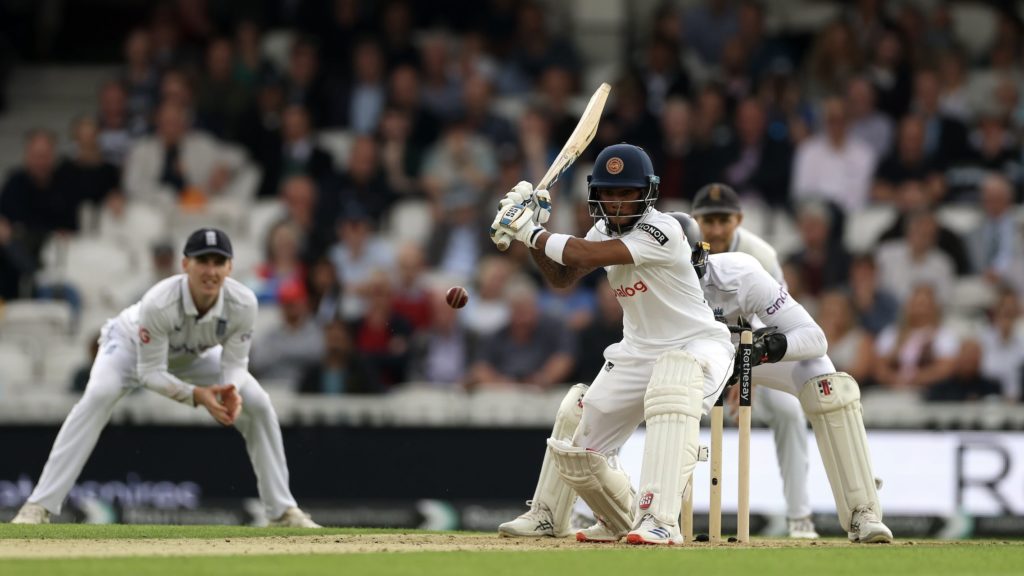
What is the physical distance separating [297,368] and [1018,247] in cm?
618

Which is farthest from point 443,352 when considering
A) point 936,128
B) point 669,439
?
point 669,439

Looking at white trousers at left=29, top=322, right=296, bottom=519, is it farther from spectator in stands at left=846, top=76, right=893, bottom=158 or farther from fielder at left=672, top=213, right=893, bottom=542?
spectator in stands at left=846, top=76, right=893, bottom=158

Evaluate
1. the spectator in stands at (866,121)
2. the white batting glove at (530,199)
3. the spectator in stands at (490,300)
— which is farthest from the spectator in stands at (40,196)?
the white batting glove at (530,199)

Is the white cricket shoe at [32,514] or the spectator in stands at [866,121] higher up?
the spectator in stands at [866,121]

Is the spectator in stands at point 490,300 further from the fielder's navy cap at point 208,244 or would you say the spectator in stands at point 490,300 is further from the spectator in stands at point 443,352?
the fielder's navy cap at point 208,244

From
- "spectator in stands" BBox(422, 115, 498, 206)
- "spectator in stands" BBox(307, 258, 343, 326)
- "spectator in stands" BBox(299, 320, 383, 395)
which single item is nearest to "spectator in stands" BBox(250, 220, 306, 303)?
"spectator in stands" BBox(307, 258, 343, 326)

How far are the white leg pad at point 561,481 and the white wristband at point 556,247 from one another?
1.00 m

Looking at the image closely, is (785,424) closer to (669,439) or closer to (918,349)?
(669,439)

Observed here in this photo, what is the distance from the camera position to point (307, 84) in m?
16.5

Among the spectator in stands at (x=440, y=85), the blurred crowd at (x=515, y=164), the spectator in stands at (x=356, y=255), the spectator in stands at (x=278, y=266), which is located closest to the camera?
the blurred crowd at (x=515, y=164)

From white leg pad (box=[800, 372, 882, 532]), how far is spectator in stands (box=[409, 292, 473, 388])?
524 centimetres

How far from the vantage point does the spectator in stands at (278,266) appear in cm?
1464

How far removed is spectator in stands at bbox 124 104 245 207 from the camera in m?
15.9

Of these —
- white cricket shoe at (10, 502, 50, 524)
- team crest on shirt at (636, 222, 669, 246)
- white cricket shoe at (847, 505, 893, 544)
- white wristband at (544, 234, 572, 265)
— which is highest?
team crest on shirt at (636, 222, 669, 246)
